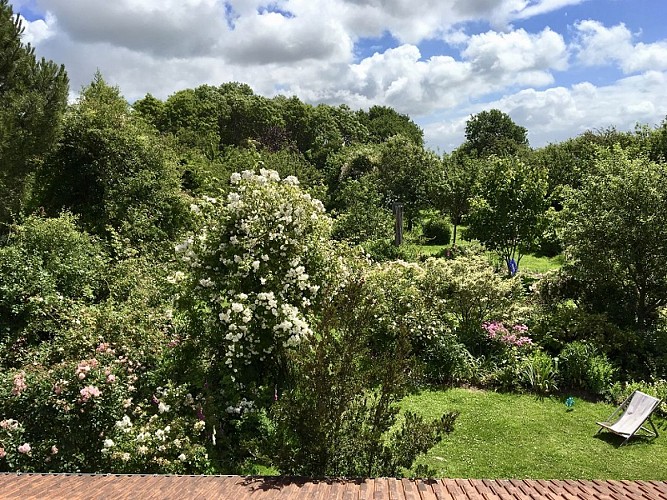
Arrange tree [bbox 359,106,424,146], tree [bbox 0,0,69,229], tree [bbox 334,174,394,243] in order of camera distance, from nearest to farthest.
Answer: tree [bbox 0,0,69,229] → tree [bbox 334,174,394,243] → tree [bbox 359,106,424,146]

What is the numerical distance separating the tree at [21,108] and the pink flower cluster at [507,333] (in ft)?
40.2

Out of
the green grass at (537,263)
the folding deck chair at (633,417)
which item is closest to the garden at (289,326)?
the folding deck chair at (633,417)

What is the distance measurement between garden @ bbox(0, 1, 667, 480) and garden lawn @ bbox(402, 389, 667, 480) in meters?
0.04

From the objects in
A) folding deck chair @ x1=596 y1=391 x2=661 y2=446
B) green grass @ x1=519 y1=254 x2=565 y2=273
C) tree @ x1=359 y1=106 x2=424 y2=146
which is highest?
tree @ x1=359 y1=106 x2=424 y2=146

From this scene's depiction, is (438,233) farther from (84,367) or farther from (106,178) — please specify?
(84,367)

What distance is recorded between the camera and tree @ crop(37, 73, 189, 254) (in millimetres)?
14625

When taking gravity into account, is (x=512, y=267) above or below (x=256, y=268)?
below

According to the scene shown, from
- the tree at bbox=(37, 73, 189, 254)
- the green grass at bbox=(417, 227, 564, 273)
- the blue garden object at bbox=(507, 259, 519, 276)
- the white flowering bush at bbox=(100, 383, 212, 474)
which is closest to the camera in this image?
the white flowering bush at bbox=(100, 383, 212, 474)

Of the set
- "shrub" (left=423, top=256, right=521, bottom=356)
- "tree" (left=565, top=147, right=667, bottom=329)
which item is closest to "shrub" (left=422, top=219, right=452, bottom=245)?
"tree" (left=565, top=147, right=667, bottom=329)

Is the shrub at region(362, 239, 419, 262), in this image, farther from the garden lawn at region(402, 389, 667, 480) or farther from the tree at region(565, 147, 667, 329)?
the garden lawn at region(402, 389, 667, 480)

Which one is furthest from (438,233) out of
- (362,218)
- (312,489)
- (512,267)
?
(312,489)

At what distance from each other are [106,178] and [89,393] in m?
11.1

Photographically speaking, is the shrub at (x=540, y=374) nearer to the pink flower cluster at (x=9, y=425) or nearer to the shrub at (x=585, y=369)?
the shrub at (x=585, y=369)

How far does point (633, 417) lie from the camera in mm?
7680
